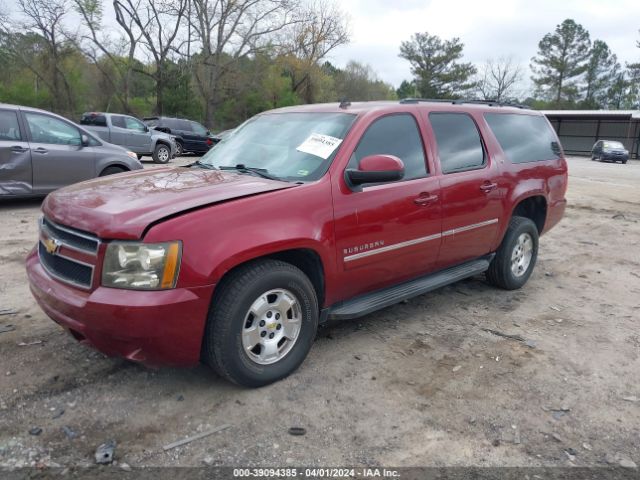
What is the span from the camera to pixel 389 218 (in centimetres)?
378

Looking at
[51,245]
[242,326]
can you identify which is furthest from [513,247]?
[51,245]

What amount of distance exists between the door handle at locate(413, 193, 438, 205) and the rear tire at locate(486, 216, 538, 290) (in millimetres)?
1446

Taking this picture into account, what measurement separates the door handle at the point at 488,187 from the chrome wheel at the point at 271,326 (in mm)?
2248

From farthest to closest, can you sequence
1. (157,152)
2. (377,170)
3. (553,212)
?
1. (157,152)
2. (553,212)
3. (377,170)

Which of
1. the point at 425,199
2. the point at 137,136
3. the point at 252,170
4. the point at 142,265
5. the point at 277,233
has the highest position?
the point at 137,136

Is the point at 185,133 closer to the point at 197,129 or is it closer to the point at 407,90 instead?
the point at 197,129

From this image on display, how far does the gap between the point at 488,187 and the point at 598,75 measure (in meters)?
69.0

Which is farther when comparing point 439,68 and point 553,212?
point 439,68

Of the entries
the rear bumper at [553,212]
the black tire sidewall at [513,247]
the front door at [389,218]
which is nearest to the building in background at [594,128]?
the rear bumper at [553,212]

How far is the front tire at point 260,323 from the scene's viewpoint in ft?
9.74

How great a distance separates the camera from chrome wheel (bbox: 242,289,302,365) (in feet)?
10.3

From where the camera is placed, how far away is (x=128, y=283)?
9.04 ft

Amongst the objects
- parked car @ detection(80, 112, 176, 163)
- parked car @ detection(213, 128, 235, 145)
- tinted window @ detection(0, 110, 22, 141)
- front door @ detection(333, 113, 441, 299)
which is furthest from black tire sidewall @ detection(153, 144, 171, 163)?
front door @ detection(333, 113, 441, 299)

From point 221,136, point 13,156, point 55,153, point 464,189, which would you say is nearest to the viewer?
point 464,189
